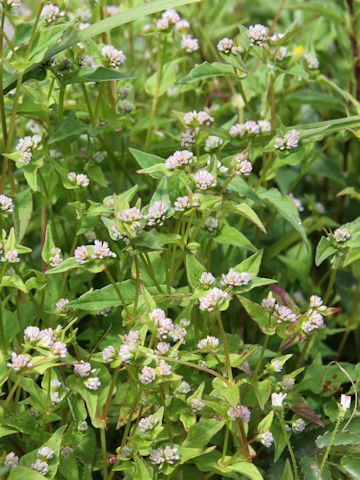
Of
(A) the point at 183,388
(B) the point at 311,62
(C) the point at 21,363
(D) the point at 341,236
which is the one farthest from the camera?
(B) the point at 311,62

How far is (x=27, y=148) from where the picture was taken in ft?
4.79

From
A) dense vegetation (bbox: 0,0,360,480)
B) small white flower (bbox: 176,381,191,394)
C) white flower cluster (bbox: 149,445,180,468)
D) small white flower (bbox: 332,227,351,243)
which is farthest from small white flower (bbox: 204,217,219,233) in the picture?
white flower cluster (bbox: 149,445,180,468)

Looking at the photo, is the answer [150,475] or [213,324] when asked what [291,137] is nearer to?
[213,324]

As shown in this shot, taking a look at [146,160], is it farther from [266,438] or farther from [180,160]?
[266,438]

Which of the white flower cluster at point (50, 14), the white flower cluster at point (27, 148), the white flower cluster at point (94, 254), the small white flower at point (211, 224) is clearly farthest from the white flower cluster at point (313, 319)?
the white flower cluster at point (50, 14)

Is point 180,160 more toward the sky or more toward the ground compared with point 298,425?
more toward the sky

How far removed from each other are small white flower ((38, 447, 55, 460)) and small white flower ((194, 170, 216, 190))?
46 centimetres

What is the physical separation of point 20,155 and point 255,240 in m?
0.56

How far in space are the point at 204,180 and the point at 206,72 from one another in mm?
291

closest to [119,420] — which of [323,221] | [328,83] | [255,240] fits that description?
[255,240]

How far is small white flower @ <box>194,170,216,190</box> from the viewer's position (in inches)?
51.9

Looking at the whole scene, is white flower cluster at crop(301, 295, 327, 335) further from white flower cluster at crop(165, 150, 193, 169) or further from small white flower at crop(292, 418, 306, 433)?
white flower cluster at crop(165, 150, 193, 169)

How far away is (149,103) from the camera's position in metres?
2.09

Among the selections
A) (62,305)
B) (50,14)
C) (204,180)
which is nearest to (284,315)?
(204,180)
